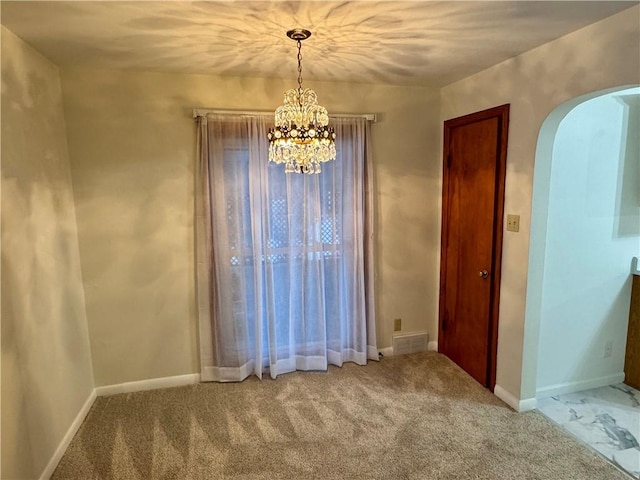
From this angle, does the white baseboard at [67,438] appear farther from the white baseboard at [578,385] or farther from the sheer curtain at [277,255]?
the white baseboard at [578,385]

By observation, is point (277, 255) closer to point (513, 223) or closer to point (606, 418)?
point (513, 223)

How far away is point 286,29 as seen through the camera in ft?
6.55

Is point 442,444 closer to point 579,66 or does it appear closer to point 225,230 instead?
point 225,230

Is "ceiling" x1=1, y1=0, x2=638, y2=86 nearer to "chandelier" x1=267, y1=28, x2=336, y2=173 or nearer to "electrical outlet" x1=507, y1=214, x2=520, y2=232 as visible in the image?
"chandelier" x1=267, y1=28, x2=336, y2=173

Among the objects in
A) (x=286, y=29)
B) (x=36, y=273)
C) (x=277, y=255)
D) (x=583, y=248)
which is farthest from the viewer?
(x=277, y=255)

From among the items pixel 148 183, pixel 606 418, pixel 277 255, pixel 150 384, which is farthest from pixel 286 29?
pixel 606 418

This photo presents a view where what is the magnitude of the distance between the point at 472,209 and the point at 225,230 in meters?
1.95

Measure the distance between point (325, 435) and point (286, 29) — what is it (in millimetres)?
2412

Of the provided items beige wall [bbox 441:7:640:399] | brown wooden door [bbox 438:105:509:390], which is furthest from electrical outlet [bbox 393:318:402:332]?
beige wall [bbox 441:7:640:399]

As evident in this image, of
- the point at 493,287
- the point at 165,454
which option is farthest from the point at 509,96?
the point at 165,454

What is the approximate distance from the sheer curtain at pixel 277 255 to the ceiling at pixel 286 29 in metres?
0.55

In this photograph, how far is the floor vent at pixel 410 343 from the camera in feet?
11.7

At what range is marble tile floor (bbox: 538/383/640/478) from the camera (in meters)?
2.31

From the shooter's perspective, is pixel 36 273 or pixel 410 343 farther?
pixel 410 343
